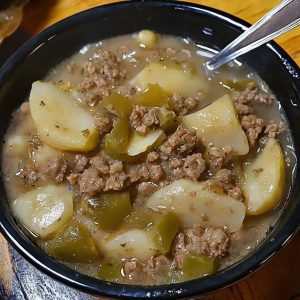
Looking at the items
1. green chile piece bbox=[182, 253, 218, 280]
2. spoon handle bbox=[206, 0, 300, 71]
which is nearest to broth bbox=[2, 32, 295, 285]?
green chile piece bbox=[182, 253, 218, 280]

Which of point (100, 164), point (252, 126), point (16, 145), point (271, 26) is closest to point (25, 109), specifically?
point (16, 145)

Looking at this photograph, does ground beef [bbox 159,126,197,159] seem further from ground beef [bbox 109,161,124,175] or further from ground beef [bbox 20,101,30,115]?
ground beef [bbox 20,101,30,115]

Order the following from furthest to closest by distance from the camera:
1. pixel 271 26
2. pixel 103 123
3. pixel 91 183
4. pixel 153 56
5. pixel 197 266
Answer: pixel 153 56 → pixel 271 26 → pixel 103 123 → pixel 91 183 → pixel 197 266

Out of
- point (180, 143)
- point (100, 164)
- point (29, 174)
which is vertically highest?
point (180, 143)

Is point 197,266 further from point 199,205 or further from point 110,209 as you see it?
point 110,209

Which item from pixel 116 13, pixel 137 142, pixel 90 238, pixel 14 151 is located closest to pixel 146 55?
pixel 116 13

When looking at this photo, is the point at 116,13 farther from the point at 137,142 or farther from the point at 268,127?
the point at 268,127

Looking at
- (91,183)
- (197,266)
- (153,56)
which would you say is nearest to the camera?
(197,266)
